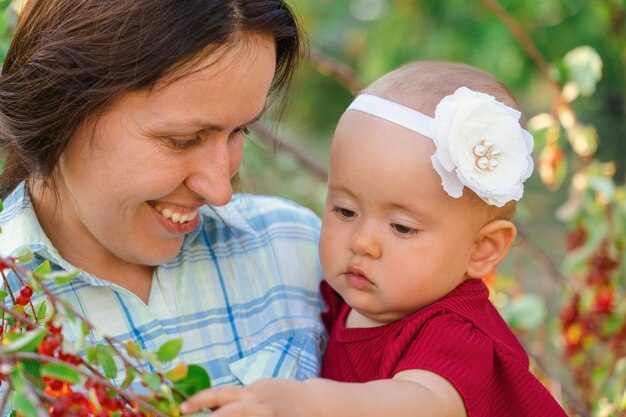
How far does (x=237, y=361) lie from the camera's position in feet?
5.36

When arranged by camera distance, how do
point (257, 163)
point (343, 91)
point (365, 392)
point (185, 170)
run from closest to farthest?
1. point (365, 392)
2. point (185, 170)
3. point (257, 163)
4. point (343, 91)

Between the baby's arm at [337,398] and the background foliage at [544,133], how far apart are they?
750 millimetres

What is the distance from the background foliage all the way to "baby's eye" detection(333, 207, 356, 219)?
35 cm

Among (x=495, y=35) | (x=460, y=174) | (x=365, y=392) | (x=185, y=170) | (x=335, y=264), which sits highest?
(x=495, y=35)

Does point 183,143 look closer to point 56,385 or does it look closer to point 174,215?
point 174,215

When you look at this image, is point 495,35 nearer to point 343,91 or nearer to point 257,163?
point 257,163

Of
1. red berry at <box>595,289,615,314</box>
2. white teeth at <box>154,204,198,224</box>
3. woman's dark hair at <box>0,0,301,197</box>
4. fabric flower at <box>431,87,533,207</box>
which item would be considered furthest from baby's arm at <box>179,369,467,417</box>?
red berry at <box>595,289,615,314</box>

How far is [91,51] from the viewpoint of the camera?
1409 mm

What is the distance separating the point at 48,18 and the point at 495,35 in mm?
3020

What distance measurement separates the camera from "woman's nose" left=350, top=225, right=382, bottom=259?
5.08 feet

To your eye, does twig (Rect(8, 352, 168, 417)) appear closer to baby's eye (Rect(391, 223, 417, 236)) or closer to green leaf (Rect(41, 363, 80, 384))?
green leaf (Rect(41, 363, 80, 384))

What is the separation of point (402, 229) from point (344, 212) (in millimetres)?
126

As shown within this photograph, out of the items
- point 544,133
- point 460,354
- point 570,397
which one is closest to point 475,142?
point 460,354

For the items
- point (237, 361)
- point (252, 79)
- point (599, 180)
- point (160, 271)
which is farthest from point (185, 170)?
point (599, 180)
